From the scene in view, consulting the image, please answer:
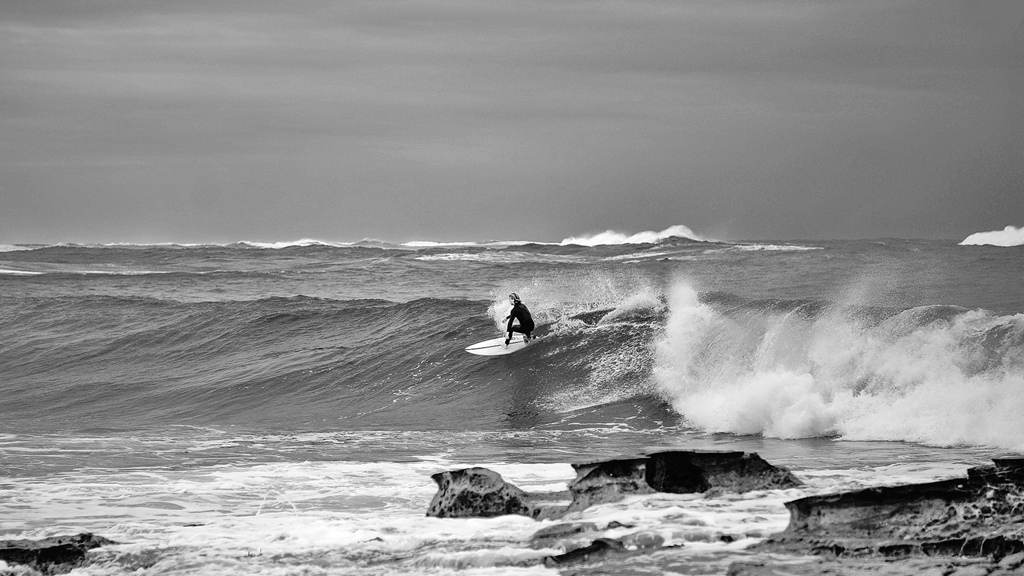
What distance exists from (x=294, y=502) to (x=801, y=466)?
461 centimetres

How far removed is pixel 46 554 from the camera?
19.9ft

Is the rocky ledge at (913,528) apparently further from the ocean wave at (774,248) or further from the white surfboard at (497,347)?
the ocean wave at (774,248)

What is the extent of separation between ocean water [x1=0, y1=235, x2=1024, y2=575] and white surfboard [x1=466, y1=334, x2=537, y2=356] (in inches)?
7.3

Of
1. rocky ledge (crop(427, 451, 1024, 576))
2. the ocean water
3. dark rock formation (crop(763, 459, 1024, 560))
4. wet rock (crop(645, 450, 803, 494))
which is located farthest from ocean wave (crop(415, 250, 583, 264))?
dark rock formation (crop(763, 459, 1024, 560))

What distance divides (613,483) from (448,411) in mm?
8478

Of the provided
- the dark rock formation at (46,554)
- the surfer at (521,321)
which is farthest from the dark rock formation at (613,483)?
the surfer at (521,321)

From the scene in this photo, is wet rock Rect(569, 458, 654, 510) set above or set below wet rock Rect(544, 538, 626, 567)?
above

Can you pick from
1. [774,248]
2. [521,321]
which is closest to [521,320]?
[521,321]

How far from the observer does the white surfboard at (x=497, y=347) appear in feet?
60.7

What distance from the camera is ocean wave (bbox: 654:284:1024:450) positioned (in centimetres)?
1146

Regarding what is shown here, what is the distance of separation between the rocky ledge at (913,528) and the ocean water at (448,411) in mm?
410

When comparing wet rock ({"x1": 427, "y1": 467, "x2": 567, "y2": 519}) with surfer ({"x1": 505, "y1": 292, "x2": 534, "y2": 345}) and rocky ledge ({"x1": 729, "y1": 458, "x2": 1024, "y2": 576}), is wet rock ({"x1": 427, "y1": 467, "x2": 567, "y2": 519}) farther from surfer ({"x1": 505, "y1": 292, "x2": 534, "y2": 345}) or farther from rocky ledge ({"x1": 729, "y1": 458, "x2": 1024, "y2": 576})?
surfer ({"x1": 505, "y1": 292, "x2": 534, "y2": 345})

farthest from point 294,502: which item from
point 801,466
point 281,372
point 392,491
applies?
point 281,372

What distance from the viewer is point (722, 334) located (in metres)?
16.2
